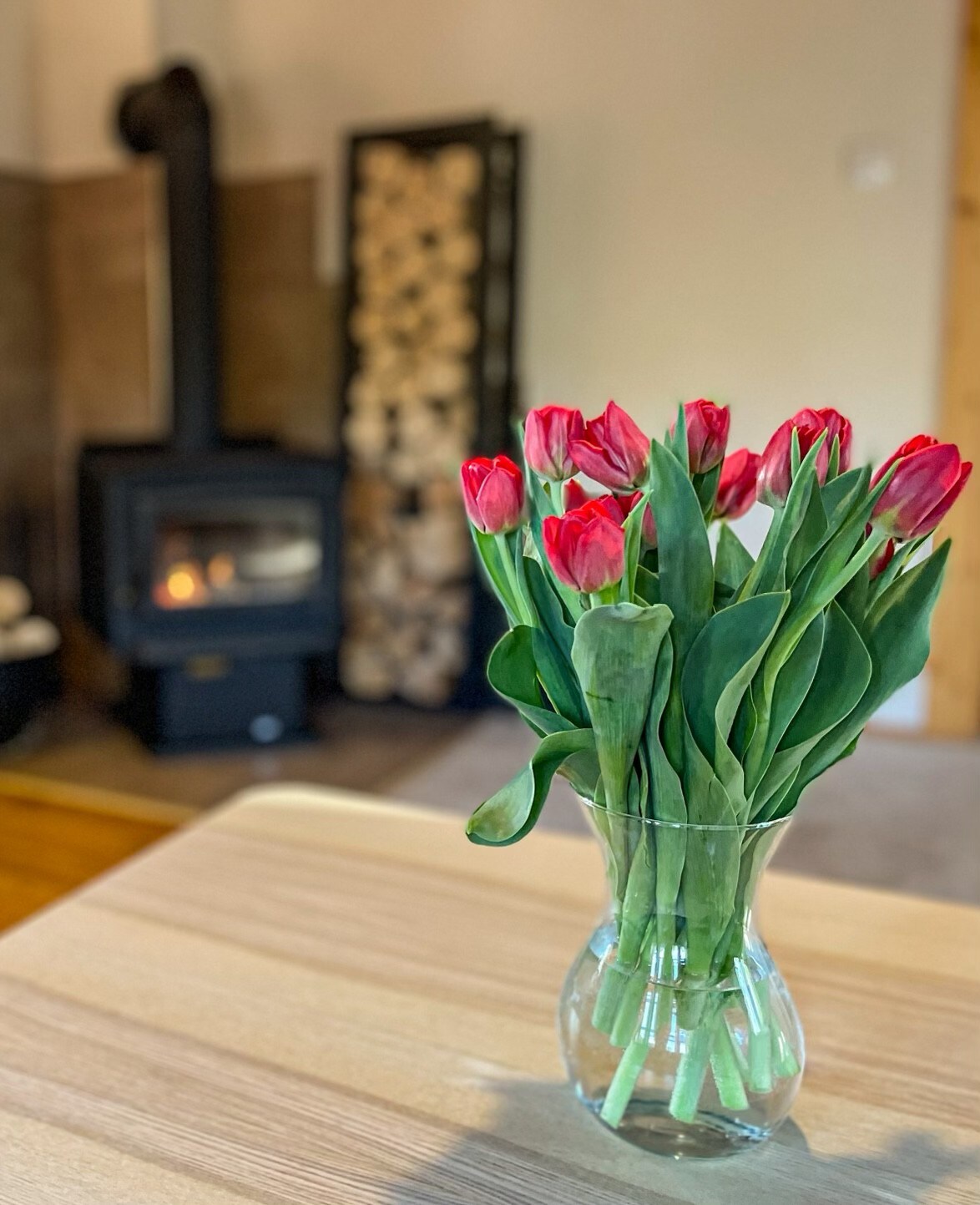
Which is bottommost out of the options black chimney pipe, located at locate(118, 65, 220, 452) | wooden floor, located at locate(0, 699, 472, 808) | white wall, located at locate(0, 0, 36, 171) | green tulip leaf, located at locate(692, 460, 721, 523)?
wooden floor, located at locate(0, 699, 472, 808)

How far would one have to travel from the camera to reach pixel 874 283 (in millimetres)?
3047

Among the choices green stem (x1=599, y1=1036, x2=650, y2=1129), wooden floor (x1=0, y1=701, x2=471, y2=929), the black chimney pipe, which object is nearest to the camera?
green stem (x1=599, y1=1036, x2=650, y2=1129)

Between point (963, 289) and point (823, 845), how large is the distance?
1.50 m

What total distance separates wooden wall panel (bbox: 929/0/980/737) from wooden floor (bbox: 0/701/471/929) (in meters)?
1.37

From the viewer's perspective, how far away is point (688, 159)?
10.3 feet

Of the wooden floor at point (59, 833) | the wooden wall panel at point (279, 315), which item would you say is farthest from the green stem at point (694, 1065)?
the wooden wall panel at point (279, 315)

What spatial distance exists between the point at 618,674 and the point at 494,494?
0.13 m

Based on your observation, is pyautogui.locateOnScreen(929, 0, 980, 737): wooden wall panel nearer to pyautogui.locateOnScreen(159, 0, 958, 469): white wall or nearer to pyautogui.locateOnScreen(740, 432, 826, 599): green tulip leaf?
pyautogui.locateOnScreen(159, 0, 958, 469): white wall

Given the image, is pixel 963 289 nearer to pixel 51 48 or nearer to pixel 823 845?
pixel 823 845

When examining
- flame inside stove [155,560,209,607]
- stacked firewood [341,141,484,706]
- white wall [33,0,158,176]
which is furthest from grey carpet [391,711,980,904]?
Answer: white wall [33,0,158,176]

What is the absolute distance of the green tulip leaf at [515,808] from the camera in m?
0.60

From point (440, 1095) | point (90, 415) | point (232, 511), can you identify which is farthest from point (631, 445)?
point (90, 415)

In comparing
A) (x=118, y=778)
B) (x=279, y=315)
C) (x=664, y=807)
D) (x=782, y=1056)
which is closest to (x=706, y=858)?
(x=664, y=807)

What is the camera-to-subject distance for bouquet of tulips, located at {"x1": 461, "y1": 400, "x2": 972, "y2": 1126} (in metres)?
0.62
